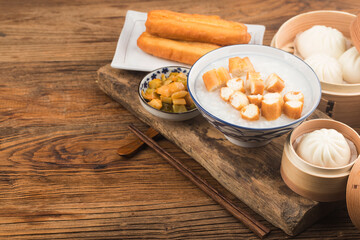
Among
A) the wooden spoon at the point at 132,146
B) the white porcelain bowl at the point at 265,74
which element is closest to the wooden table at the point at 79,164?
the wooden spoon at the point at 132,146

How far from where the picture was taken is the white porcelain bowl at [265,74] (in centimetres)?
115

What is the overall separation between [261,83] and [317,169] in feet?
1.01

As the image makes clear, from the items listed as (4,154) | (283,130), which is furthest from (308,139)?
(4,154)

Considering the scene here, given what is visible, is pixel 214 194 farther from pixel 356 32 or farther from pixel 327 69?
pixel 356 32

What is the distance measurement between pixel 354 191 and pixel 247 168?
0.33m

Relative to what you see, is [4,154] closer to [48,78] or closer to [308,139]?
[48,78]

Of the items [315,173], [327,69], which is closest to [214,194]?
[315,173]

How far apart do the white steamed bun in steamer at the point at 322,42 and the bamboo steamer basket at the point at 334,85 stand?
0.07 meters

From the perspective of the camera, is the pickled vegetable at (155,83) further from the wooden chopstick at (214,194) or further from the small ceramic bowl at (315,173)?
the small ceramic bowl at (315,173)

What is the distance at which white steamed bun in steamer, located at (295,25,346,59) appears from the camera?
1.70 m

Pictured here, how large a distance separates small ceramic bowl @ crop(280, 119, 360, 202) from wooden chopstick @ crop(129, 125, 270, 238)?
0.51ft

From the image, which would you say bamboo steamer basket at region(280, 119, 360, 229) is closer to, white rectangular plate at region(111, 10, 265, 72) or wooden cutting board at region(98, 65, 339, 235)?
wooden cutting board at region(98, 65, 339, 235)

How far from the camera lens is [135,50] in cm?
184

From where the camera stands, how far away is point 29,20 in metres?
2.20
